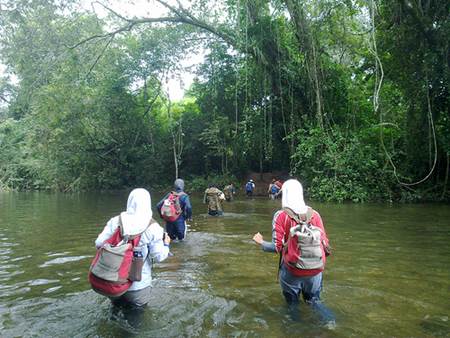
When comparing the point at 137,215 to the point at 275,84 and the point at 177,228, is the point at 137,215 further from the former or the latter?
the point at 275,84

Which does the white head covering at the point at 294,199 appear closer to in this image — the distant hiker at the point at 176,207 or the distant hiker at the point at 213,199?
the distant hiker at the point at 176,207

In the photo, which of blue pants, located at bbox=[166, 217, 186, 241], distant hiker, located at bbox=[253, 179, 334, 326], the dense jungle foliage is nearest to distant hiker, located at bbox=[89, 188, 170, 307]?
distant hiker, located at bbox=[253, 179, 334, 326]

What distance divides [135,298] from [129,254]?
55cm

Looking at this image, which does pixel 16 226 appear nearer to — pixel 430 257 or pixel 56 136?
pixel 430 257

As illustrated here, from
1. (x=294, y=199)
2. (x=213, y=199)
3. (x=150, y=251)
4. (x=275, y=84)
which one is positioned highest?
(x=275, y=84)

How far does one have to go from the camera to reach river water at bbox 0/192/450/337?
4.39 m

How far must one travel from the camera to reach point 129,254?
3.97 m

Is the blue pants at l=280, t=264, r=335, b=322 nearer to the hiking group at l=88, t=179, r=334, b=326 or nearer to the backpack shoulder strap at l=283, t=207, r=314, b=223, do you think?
the hiking group at l=88, t=179, r=334, b=326

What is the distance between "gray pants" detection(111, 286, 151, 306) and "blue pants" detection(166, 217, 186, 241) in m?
4.39

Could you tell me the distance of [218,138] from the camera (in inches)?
1193

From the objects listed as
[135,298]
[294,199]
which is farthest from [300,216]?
[135,298]

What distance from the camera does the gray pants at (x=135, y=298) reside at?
420 centimetres

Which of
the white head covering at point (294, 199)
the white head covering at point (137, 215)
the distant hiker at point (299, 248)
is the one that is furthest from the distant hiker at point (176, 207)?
the white head covering at point (294, 199)

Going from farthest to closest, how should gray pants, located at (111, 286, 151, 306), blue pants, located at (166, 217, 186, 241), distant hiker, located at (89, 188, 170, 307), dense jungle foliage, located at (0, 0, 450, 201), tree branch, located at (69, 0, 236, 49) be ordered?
tree branch, located at (69, 0, 236, 49), dense jungle foliage, located at (0, 0, 450, 201), blue pants, located at (166, 217, 186, 241), gray pants, located at (111, 286, 151, 306), distant hiker, located at (89, 188, 170, 307)
